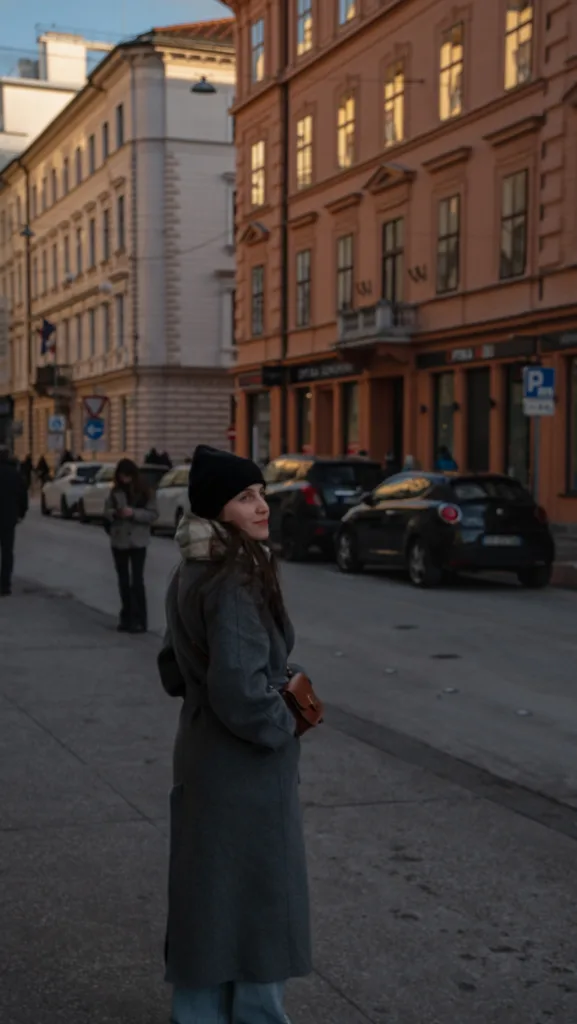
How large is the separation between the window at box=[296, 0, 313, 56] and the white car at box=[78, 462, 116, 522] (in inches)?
514

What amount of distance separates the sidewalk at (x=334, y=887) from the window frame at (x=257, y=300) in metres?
32.6

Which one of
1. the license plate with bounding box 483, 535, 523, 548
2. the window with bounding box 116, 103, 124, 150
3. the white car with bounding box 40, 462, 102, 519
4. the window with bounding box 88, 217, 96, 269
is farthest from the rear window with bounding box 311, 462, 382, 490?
the window with bounding box 88, 217, 96, 269

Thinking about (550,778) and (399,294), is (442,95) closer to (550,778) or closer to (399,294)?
(399,294)

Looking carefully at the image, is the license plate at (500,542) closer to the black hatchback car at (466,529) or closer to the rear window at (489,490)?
the black hatchback car at (466,529)

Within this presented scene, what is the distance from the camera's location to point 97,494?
107 feet

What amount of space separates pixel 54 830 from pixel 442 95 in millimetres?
26825

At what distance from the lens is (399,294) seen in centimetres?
3247

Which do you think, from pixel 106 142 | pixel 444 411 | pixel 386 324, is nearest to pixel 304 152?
pixel 386 324

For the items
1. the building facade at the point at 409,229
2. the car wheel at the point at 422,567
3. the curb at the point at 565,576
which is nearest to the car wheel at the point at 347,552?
the car wheel at the point at 422,567

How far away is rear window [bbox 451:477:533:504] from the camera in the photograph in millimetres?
17438

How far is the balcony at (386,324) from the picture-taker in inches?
1229

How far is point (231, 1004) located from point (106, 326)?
175ft

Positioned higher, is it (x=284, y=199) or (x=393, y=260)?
(x=284, y=199)

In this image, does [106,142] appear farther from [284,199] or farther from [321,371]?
[321,371]
